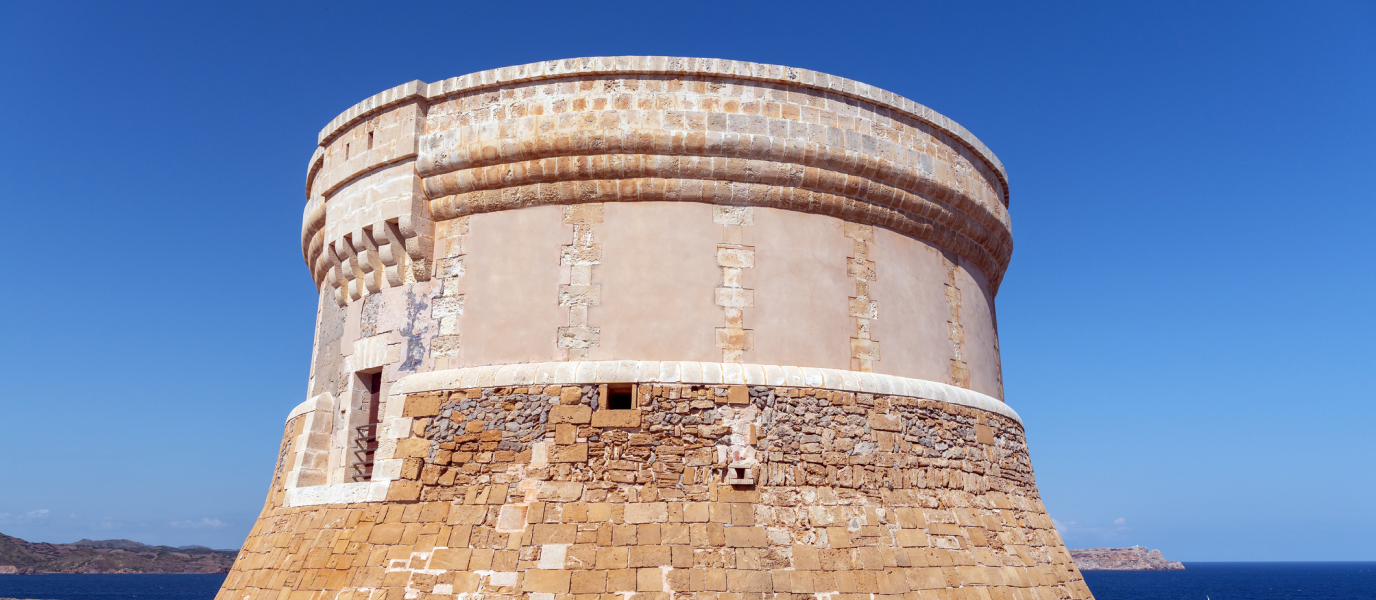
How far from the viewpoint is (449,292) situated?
25.1ft

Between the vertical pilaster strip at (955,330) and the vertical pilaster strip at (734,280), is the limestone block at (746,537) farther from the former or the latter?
the vertical pilaster strip at (955,330)

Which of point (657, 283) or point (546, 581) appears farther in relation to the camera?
point (657, 283)

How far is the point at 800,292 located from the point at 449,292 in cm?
279

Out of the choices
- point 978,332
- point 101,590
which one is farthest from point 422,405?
point 101,590

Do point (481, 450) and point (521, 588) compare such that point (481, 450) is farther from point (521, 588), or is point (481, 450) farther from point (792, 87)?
point (792, 87)

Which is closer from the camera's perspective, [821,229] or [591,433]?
[591,433]

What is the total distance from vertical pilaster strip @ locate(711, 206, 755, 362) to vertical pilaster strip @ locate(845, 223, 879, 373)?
927 millimetres

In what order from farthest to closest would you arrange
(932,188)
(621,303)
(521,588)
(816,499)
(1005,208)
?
(1005,208) < (932,188) < (621,303) < (816,499) < (521,588)

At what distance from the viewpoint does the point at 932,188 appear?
8.37m

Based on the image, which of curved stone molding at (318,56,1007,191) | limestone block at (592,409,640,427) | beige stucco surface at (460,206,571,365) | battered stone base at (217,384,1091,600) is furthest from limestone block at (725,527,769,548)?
curved stone molding at (318,56,1007,191)

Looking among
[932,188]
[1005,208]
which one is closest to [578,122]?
[932,188]

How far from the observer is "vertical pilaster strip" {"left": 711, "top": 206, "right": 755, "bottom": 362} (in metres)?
7.31

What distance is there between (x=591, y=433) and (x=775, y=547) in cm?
152

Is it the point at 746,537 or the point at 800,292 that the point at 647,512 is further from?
the point at 800,292
